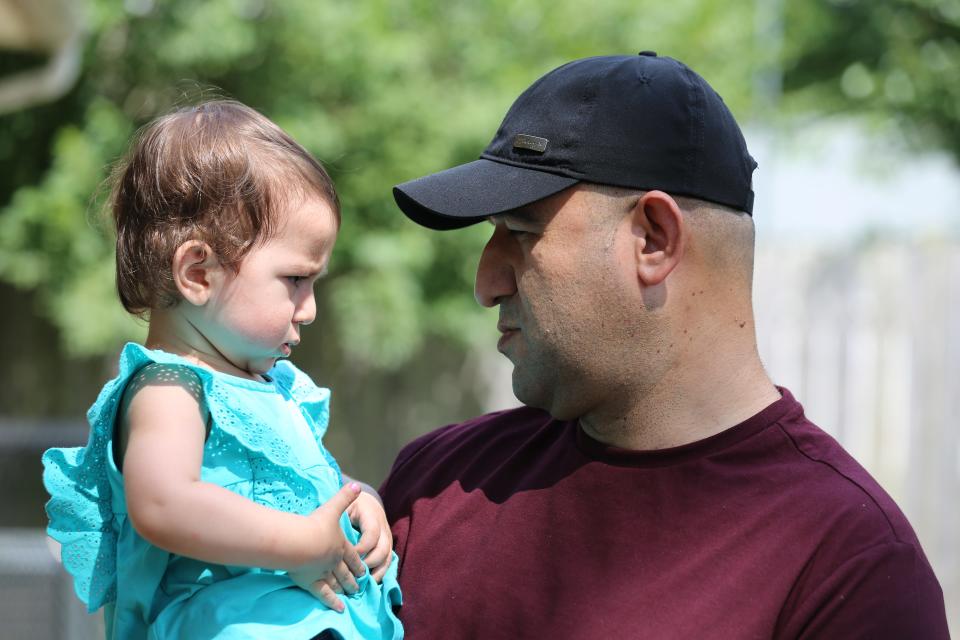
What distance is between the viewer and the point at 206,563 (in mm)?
1831

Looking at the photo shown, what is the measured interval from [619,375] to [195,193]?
77 centimetres

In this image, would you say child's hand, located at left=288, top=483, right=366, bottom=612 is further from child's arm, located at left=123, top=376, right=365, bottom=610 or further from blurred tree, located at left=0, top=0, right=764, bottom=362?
blurred tree, located at left=0, top=0, right=764, bottom=362

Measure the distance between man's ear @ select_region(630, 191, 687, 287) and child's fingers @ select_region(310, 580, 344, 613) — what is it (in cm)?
73

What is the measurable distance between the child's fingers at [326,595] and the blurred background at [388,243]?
3738 mm

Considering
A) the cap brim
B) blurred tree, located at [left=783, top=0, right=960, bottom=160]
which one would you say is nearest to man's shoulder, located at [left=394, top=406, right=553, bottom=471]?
the cap brim

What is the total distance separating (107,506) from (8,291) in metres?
7.24

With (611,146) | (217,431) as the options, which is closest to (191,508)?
(217,431)

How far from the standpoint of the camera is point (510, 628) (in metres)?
1.90

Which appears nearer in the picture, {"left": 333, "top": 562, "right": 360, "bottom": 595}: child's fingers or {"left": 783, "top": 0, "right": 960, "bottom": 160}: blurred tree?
{"left": 333, "top": 562, "right": 360, "bottom": 595}: child's fingers

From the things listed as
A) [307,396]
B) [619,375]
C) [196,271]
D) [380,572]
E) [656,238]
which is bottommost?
[380,572]

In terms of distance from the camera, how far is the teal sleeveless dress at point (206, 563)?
5.92 ft

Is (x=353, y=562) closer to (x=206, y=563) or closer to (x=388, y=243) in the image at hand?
(x=206, y=563)

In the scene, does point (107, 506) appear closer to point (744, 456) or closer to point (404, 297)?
point (744, 456)

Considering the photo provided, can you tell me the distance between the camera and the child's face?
188cm
